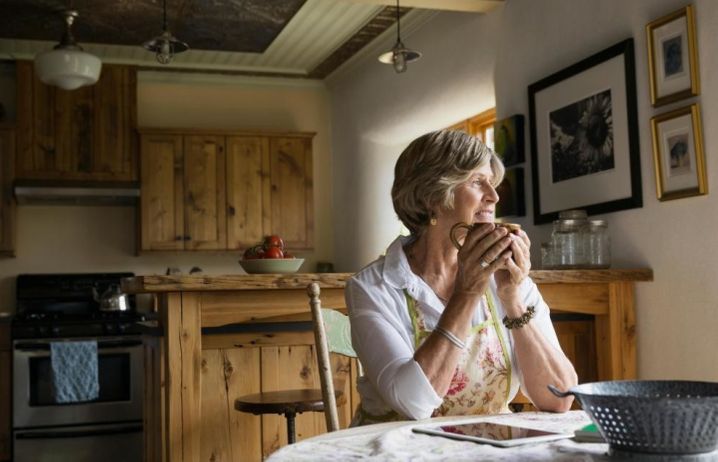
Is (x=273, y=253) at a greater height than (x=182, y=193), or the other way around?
(x=182, y=193)

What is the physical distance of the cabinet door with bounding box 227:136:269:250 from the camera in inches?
233

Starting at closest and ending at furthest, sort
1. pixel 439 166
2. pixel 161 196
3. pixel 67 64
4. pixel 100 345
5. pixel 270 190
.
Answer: pixel 439 166 < pixel 67 64 < pixel 100 345 < pixel 161 196 < pixel 270 190

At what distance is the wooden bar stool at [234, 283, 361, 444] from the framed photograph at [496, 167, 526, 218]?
1375 mm

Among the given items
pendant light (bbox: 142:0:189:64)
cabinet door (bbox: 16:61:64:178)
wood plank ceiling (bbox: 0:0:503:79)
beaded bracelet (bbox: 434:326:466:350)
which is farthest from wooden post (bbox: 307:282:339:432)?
cabinet door (bbox: 16:61:64:178)

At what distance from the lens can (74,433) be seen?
5051 millimetres

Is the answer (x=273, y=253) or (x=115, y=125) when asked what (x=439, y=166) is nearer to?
(x=273, y=253)

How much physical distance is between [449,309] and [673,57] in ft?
5.38

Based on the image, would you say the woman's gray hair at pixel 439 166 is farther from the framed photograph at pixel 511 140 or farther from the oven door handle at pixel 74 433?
the oven door handle at pixel 74 433

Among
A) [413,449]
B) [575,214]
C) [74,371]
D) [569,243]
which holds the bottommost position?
[74,371]

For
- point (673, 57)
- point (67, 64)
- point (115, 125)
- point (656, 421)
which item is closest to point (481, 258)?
point (656, 421)

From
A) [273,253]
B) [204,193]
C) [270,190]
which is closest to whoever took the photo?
[273,253]

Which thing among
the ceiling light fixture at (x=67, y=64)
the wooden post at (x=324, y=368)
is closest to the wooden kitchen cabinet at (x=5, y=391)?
the ceiling light fixture at (x=67, y=64)

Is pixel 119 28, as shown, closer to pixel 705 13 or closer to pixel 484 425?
pixel 705 13

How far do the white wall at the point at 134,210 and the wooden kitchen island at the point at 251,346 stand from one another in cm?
295
